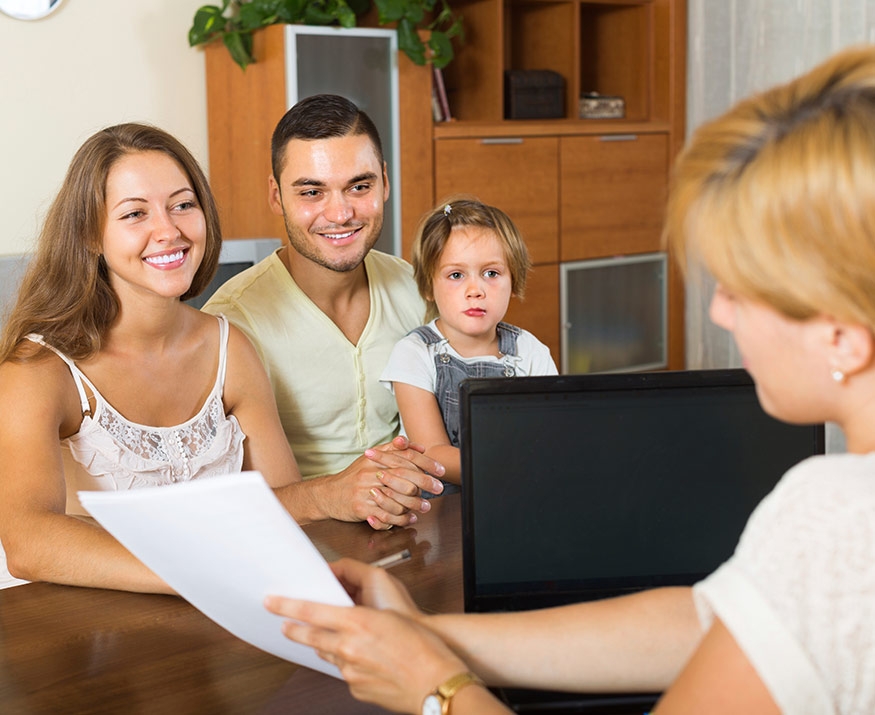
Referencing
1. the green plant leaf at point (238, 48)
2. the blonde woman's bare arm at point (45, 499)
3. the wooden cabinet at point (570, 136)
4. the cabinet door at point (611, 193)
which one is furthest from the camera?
the cabinet door at point (611, 193)

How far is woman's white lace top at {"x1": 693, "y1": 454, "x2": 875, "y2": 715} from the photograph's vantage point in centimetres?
76

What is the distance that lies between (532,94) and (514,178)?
1.11 feet

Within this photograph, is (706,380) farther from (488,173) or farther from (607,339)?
(607,339)

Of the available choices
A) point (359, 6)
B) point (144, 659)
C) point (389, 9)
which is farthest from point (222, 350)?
point (359, 6)

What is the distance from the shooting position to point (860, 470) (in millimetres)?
805

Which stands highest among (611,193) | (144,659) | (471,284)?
(611,193)

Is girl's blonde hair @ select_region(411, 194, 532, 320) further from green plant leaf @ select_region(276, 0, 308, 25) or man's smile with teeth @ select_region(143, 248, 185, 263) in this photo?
green plant leaf @ select_region(276, 0, 308, 25)

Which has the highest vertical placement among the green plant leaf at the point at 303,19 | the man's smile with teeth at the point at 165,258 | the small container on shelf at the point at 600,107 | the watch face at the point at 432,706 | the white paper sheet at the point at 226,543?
the green plant leaf at the point at 303,19

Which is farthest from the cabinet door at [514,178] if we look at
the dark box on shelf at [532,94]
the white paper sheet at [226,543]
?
the white paper sheet at [226,543]

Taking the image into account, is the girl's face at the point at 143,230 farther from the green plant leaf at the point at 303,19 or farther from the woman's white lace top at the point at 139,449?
the green plant leaf at the point at 303,19

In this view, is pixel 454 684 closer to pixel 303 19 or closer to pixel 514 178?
pixel 303 19

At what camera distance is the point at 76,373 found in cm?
Result: 168

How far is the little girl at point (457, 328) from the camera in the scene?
2068 millimetres

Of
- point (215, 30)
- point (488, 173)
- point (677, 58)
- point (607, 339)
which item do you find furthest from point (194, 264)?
point (677, 58)
